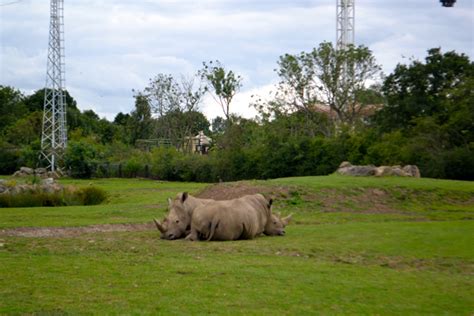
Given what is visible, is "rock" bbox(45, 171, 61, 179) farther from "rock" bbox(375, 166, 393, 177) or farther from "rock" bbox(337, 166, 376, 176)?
"rock" bbox(375, 166, 393, 177)

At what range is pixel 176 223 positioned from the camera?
19875mm

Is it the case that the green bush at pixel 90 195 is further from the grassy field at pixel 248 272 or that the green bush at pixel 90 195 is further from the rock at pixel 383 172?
the rock at pixel 383 172

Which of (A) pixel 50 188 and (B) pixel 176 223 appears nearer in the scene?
(B) pixel 176 223

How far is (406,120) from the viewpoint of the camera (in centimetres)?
4769

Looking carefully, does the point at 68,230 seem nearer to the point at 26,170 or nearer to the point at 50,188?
the point at 50,188

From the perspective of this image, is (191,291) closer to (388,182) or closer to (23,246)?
(23,246)

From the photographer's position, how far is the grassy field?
33.9 ft

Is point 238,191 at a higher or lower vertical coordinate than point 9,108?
lower

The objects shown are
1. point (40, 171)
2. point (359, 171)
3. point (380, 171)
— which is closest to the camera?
point (380, 171)

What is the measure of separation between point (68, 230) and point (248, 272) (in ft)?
32.8

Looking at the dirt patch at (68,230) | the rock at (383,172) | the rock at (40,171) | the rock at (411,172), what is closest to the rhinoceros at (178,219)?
the dirt patch at (68,230)

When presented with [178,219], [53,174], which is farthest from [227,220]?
[53,174]

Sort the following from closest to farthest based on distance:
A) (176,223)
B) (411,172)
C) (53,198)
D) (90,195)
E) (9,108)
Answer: (176,223), (53,198), (90,195), (411,172), (9,108)

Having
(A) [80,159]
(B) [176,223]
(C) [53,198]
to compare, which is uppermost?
(A) [80,159]
